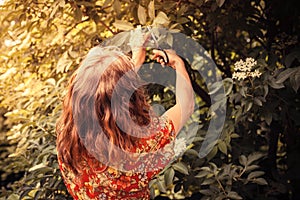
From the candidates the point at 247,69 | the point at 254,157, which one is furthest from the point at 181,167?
the point at 247,69

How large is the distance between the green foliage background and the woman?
573mm

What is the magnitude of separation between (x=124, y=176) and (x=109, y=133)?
16 cm

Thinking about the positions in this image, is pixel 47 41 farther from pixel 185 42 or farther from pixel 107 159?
pixel 107 159

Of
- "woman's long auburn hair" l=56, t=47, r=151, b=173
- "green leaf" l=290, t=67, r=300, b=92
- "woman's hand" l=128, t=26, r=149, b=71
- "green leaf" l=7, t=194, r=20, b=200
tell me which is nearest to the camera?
"woman's long auburn hair" l=56, t=47, r=151, b=173

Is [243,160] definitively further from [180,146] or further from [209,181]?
[180,146]

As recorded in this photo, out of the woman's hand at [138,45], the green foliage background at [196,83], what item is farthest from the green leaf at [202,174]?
the woman's hand at [138,45]

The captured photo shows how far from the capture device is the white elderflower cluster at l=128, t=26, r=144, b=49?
2301 millimetres

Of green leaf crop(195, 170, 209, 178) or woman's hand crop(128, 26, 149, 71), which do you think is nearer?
woman's hand crop(128, 26, 149, 71)

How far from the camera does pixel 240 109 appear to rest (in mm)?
2637

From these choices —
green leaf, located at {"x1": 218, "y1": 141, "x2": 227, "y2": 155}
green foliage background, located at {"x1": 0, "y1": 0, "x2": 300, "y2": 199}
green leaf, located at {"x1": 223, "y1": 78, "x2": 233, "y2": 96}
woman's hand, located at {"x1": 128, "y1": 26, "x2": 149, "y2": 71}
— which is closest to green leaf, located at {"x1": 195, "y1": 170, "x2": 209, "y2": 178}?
green foliage background, located at {"x1": 0, "y1": 0, "x2": 300, "y2": 199}

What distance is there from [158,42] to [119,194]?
80cm

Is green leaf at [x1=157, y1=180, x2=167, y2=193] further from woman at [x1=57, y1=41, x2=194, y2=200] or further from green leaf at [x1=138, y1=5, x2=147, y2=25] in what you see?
green leaf at [x1=138, y1=5, x2=147, y2=25]

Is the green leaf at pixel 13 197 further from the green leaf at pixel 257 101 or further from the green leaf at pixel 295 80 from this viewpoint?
the green leaf at pixel 295 80

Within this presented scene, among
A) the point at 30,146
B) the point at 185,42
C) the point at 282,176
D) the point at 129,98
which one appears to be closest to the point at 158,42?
the point at 185,42
